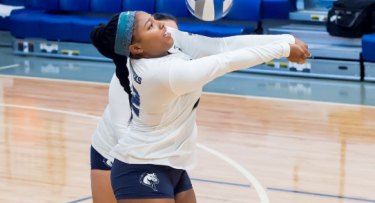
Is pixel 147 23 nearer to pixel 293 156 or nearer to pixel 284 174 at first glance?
pixel 284 174

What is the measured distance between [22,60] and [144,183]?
8.17 metres

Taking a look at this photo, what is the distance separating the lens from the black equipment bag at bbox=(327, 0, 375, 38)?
27.3ft

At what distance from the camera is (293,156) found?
5105 mm

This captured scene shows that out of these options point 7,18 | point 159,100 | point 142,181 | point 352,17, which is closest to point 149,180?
point 142,181

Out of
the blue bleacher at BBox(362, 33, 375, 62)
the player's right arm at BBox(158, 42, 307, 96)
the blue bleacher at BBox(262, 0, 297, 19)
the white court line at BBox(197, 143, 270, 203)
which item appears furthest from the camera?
the blue bleacher at BBox(262, 0, 297, 19)

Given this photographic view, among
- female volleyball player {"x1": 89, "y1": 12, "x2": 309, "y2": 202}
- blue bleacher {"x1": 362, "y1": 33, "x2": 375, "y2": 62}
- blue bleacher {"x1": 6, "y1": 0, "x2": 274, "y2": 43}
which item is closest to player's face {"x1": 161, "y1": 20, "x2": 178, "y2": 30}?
female volleyball player {"x1": 89, "y1": 12, "x2": 309, "y2": 202}

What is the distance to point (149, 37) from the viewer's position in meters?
2.11

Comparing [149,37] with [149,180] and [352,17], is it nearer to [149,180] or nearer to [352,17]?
[149,180]

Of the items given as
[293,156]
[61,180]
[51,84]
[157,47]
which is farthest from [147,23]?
[51,84]

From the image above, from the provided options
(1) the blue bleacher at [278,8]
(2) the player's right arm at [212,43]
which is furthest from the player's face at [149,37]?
(1) the blue bleacher at [278,8]

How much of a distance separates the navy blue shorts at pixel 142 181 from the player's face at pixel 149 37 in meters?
0.43

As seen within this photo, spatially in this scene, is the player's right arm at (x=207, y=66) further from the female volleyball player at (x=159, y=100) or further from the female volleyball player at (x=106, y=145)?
the female volleyball player at (x=106, y=145)

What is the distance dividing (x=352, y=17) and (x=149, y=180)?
6783 mm

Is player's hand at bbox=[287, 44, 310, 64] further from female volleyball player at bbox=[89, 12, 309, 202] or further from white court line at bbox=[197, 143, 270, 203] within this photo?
white court line at bbox=[197, 143, 270, 203]
